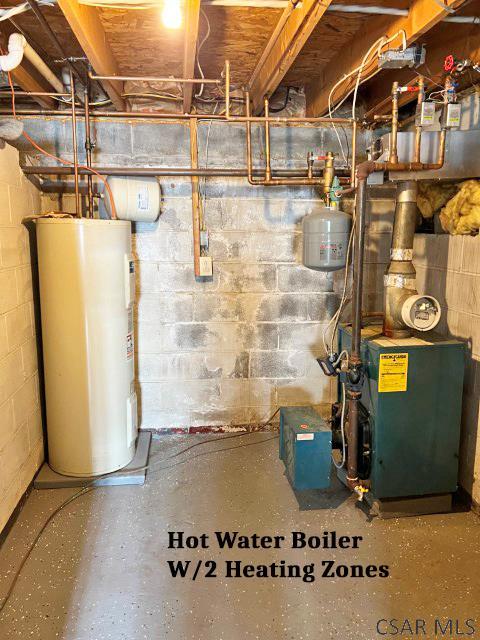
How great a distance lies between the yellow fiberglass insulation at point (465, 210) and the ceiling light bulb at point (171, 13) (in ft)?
4.99

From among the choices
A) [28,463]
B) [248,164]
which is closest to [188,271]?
[248,164]

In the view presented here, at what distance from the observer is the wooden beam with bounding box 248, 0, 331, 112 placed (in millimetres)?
1685

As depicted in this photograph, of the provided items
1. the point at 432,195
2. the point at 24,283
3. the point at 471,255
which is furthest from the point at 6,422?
the point at 432,195

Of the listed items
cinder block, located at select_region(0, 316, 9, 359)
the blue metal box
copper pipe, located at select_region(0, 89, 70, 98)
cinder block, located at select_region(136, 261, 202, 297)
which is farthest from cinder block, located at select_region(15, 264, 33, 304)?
the blue metal box

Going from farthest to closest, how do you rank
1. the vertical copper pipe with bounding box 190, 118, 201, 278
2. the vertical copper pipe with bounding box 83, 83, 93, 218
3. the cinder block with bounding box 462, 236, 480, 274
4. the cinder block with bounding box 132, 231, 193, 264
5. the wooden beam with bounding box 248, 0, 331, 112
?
the cinder block with bounding box 132, 231, 193, 264, the vertical copper pipe with bounding box 190, 118, 201, 278, the vertical copper pipe with bounding box 83, 83, 93, 218, the cinder block with bounding box 462, 236, 480, 274, the wooden beam with bounding box 248, 0, 331, 112

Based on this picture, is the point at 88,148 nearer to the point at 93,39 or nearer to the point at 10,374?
the point at 93,39

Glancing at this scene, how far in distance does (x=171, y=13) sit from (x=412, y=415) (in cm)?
198

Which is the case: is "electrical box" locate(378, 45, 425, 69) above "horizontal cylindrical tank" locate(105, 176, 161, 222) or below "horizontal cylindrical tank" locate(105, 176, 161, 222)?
above

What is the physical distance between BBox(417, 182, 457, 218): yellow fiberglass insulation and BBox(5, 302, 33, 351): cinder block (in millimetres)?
2290

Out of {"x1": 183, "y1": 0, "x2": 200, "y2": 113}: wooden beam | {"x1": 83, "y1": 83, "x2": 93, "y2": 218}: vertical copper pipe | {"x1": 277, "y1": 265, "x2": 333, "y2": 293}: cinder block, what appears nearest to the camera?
{"x1": 183, "y1": 0, "x2": 200, "y2": 113}: wooden beam

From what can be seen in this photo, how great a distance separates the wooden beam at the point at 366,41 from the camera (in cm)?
168

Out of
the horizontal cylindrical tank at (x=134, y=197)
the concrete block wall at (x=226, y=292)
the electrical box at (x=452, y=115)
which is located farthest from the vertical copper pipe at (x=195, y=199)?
the electrical box at (x=452, y=115)

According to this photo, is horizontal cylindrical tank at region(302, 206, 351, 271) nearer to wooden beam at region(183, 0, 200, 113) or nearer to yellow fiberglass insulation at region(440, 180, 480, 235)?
yellow fiberglass insulation at region(440, 180, 480, 235)

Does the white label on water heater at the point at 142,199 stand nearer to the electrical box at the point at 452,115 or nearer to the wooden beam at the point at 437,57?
the wooden beam at the point at 437,57
